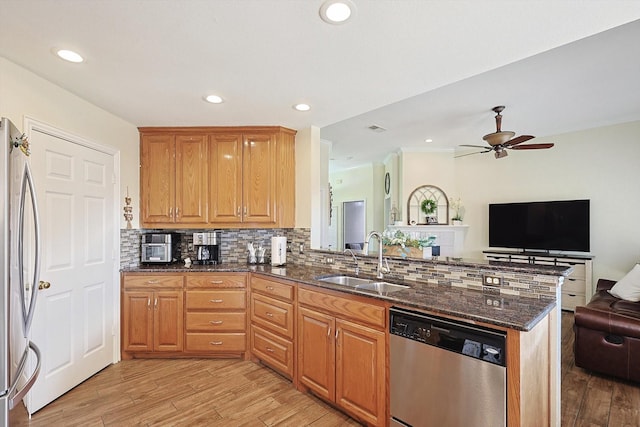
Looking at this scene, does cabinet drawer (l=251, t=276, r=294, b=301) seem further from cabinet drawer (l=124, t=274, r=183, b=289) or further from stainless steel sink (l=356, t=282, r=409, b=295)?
cabinet drawer (l=124, t=274, r=183, b=289)

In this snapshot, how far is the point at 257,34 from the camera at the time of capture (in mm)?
1717

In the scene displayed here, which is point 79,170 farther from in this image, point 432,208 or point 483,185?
point 483,185

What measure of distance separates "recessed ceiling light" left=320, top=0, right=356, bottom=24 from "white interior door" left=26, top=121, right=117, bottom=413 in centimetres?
222

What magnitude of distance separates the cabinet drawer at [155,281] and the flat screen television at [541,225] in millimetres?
5113

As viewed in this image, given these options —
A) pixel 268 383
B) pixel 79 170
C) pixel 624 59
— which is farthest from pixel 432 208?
pixel 79 170

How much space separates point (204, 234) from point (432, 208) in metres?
4.09

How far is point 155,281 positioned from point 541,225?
5.55 m

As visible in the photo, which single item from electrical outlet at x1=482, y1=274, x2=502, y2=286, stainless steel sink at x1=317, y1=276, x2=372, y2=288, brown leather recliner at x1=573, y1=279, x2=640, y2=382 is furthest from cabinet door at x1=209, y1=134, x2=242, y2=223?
brown leather recliner at x1=573, y1=279, x2=640, y2=382

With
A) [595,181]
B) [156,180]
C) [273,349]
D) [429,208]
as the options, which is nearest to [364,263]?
[273,349]

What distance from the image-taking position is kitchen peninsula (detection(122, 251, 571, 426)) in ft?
5.05

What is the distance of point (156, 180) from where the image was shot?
3.35 metres

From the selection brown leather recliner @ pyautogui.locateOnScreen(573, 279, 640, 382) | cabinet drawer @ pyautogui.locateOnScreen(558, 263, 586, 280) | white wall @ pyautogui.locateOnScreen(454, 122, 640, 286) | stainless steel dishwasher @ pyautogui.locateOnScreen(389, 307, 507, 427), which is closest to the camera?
stainless steel dishwasher @ pyautogui.locateOnScreen(389, 307, 507, 427)

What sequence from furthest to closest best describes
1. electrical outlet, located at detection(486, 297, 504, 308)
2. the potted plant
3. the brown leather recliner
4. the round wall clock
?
the round wall clock, the potted plant, the brown leather recliner, electrical outlet, located at detection(486, 297, 504, 308)

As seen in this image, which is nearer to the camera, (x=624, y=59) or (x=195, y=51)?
(x=195, y=51)
